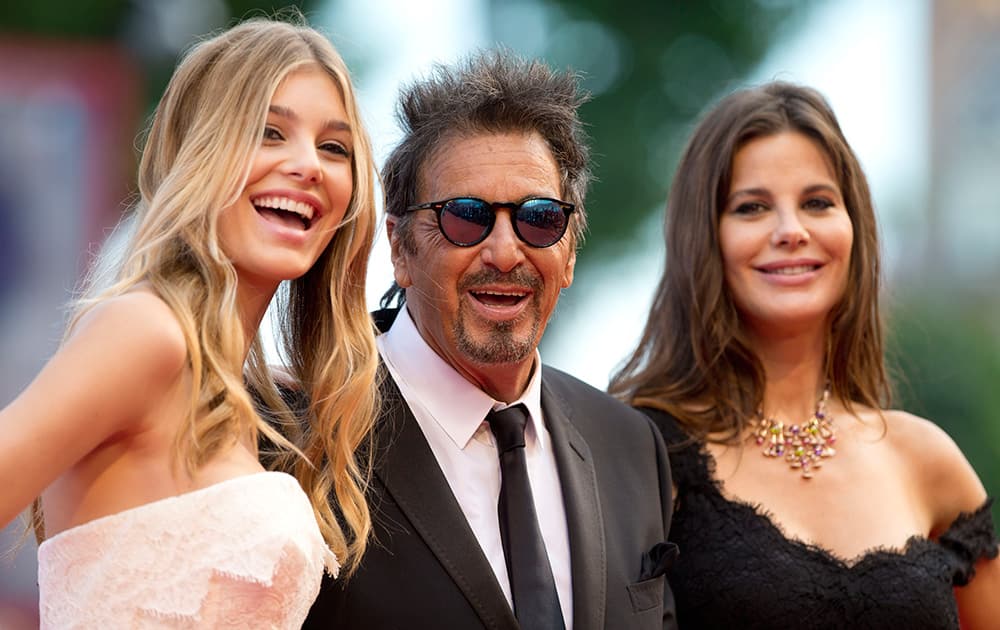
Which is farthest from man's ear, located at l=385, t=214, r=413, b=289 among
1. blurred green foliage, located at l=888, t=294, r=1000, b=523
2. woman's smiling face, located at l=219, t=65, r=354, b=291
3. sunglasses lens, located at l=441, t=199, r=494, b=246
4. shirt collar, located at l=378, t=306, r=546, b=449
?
blurred green foliage, located at l=888, t=294, r=1000, b=523

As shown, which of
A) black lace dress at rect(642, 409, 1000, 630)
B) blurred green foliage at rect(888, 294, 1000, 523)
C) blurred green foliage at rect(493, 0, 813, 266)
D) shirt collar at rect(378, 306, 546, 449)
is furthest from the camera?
blurred green foliage at rect(888, 294, 1000, 523)

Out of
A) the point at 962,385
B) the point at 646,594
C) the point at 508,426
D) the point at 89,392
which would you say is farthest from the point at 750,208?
the point at 962,385

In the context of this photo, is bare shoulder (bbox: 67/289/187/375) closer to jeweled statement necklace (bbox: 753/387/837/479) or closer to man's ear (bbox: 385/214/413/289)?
man's ear (bbox: 385/214/413/289)

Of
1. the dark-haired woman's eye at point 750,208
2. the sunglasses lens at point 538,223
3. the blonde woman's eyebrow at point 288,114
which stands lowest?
the dark-haired woman's eye at point 750,208

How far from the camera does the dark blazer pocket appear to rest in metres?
3.23

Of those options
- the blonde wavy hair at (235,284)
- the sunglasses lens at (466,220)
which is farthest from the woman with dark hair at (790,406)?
the blonde wavy hair at (235,284)

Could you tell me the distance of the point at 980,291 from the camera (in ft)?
38.6

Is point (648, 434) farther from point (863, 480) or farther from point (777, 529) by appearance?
point (863, 480)

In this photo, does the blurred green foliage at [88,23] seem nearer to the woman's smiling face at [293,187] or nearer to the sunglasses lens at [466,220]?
the sunglasses lens at [466,220]

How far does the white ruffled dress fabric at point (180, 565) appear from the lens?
8.02 feet

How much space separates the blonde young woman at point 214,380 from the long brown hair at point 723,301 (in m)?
1.26

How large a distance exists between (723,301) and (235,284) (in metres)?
1.79

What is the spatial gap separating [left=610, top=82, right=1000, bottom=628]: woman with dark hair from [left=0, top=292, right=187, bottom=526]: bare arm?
1.77m

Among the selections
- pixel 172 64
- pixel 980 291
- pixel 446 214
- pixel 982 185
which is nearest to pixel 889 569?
pixel 446 214
